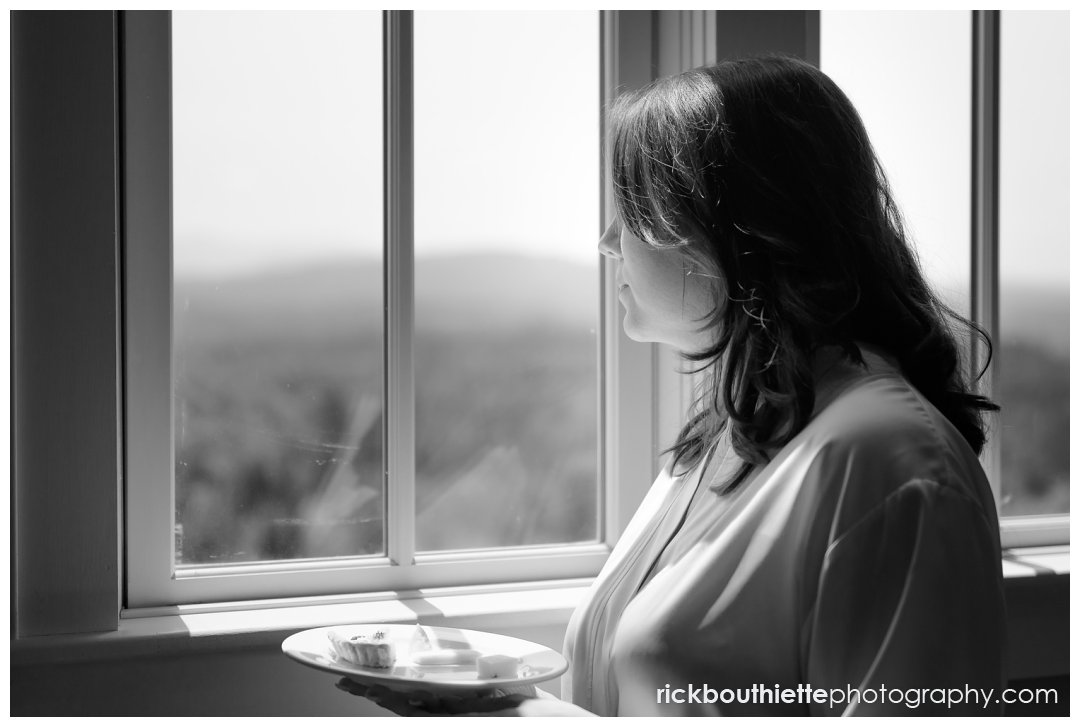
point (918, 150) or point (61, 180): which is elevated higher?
point (918, 150)

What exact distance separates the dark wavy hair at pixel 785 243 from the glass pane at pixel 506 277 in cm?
52

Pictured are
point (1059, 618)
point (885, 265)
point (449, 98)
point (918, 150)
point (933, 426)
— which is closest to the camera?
point (933, 426)

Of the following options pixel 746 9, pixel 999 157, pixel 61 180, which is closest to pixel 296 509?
pixel 61 180

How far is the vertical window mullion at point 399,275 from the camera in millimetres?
1215

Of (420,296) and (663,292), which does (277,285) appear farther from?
(663,292)

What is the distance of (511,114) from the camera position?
4.27 feet

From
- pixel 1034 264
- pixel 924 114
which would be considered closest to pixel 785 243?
pixel 924 114

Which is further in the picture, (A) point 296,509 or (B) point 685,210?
(A) point 296,509

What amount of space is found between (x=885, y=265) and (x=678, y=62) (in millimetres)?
665

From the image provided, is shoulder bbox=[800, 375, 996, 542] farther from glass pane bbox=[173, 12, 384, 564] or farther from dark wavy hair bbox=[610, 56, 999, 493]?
glass pane bbox=[173, 12, 384, 564]

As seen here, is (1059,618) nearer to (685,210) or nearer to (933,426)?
(933,426)

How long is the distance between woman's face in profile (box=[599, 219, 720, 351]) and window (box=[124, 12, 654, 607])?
0.44m

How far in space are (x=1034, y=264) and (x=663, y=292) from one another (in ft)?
3.60

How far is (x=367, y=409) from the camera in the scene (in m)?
1.23
